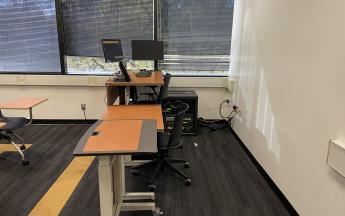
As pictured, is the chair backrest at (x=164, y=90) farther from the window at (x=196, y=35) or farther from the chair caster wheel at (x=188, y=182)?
the chair caster wheel at (x=188, y=182)

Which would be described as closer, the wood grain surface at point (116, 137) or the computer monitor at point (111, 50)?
the wood grain surface at point (116, 137)

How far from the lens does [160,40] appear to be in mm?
4551

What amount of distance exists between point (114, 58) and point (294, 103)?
2.25 metres

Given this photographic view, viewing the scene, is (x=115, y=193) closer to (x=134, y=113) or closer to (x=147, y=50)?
(x=134, y=113)

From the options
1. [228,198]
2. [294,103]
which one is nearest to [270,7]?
[294,103]

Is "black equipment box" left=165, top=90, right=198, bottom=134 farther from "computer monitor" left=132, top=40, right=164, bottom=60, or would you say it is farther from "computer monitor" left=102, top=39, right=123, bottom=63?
"computer monitor" left=102, top=39, right=123, bottom=63

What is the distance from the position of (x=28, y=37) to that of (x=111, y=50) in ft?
6.16

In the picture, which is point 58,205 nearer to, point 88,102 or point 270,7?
point 88,102

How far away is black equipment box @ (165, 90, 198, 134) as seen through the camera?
4.14 metres

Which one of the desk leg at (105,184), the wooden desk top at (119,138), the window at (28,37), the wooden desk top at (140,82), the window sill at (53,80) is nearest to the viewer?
the wooden desk top at (119,138)

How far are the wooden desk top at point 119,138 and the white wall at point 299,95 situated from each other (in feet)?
3.86

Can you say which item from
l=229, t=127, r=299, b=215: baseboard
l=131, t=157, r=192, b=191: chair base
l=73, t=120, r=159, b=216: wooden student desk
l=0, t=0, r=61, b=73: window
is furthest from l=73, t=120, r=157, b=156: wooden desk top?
l=0, t=0, r=61, b=73: window

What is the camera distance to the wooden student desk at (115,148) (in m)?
1.65

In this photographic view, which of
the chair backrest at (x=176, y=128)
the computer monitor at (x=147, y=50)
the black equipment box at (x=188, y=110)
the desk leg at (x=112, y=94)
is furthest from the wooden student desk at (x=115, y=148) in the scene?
the computer monitor at (x=147, y=50)
